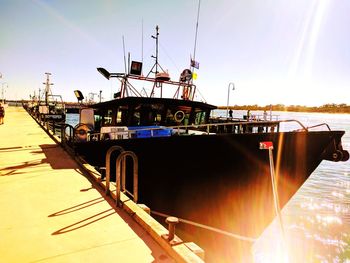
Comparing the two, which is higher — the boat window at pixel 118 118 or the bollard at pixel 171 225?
the boat window at pixel 118 118

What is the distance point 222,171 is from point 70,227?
4.63 m

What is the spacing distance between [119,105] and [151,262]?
8.26 meters

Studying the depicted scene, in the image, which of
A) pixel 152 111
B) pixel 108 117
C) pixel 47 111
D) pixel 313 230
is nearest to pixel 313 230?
pixel 313 230

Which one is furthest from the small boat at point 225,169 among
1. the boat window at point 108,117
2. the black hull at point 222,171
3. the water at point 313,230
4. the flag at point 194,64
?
the flag at point 194,64

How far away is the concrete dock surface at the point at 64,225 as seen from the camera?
3520 mm

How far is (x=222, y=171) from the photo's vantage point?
7.67m

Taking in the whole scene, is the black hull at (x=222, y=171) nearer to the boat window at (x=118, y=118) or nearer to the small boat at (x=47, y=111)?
the boat window at (x=118, y=118)

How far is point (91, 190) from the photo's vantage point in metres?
6.26

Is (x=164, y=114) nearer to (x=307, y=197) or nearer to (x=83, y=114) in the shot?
(x=83, y=114)

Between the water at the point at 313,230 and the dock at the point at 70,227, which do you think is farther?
the water at the point at 313,230

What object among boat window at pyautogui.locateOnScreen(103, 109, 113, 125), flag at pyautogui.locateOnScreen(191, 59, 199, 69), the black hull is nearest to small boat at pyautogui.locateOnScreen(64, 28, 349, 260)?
the black hull

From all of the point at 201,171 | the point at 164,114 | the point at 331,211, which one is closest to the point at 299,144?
the point at 201,171

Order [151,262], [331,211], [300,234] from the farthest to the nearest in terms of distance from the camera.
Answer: [331,211] < [300,234] < [151,262]

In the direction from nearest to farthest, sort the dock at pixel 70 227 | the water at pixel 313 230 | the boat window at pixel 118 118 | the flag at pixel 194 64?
the dock at pixel 70 227, the boat window at pixel 118 118, the water at pixel 313 230, the flag at pixel 194 64
